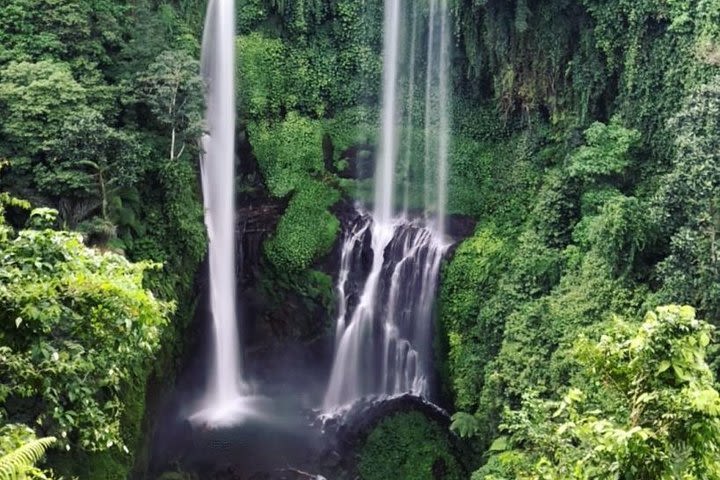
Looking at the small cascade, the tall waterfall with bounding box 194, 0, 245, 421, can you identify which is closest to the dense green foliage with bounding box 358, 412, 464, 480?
the small cascade

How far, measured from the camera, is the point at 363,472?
45.8 ft

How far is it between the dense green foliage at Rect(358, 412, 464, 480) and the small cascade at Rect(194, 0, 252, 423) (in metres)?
3.28

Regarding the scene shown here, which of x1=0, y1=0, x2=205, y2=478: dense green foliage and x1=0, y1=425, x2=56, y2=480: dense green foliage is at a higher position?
x1=0, y1=0, x2=205, y2=478: dense green foliage

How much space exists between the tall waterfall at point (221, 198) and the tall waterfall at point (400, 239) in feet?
7.82

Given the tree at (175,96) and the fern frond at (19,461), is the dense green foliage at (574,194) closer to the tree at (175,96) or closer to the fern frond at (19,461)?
the fern frond at (19,461)

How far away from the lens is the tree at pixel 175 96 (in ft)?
46.3

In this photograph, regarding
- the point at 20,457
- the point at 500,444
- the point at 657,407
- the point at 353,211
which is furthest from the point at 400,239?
the point at 20,457

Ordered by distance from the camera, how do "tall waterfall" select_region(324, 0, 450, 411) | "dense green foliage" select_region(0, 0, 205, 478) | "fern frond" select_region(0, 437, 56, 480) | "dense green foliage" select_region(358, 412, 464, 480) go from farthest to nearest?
"tall waterfall" select_region(324, 0, 450, 411)
"dense green foliage" select_region(358, 412, 464, 480)
"dense green foliage" select_region(0, 0, 205, 478)
"fern frond" select_region(0, 437, 56, 480)

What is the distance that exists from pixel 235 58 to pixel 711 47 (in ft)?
35.5

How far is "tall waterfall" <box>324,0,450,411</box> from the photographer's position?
16.4 meters

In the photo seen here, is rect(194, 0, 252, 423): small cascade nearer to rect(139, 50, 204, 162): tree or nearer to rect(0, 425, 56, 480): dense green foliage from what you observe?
rect(139, 50, 204, 162): tree

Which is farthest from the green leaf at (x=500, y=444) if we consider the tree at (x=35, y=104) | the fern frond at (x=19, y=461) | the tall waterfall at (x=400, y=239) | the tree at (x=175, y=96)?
the tree at (x=35, y=104)

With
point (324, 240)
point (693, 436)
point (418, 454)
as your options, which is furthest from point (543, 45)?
point (693, 436)

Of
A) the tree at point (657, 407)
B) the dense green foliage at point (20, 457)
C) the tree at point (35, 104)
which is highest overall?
the tree at point (35, 104)
